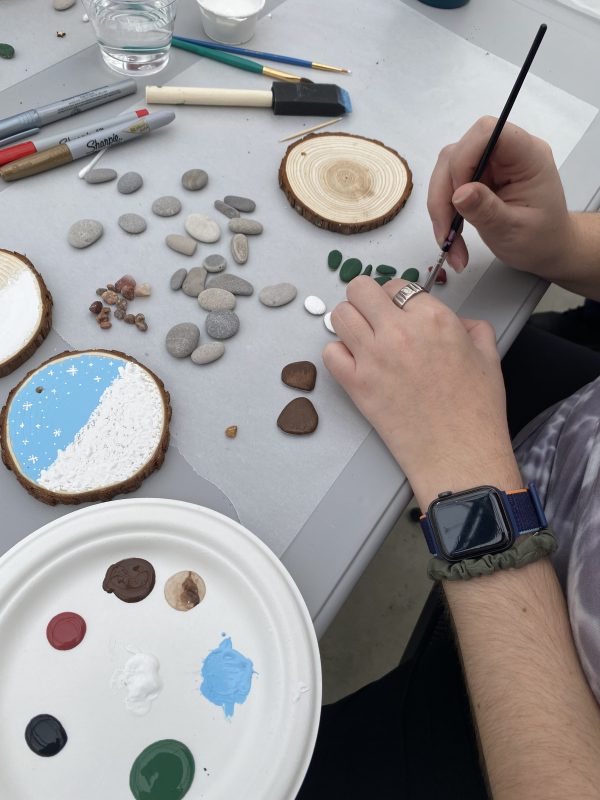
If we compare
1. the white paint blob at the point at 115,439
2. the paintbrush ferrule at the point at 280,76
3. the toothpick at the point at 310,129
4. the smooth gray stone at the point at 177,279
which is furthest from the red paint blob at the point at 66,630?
the paintbrush ferrule at the point at 280,76

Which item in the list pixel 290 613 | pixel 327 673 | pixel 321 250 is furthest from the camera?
pixel 327 673

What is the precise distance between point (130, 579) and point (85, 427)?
0.15 m

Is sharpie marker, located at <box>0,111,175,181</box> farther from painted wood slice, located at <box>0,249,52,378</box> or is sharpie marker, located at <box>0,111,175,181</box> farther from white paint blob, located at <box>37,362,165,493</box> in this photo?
white paint blob, located at <box>37,362,165,493</box>

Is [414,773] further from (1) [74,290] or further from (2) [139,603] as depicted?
(1) [74,290]

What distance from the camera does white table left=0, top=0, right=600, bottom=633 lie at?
1.79 feet

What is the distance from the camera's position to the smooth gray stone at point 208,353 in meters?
0.64

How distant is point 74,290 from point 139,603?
331mm

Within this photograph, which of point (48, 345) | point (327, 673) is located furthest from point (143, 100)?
point (327, 673)

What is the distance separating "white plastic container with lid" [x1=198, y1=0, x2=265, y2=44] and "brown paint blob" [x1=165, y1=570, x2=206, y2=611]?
72 cm

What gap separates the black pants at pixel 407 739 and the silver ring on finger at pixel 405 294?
383 millimetres

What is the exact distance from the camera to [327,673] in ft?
3.92

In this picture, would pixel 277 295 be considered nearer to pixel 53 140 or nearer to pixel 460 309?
pixel 460 309

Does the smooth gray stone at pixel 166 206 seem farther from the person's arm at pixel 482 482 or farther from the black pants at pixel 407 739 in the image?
the black pants at pixel 407 739

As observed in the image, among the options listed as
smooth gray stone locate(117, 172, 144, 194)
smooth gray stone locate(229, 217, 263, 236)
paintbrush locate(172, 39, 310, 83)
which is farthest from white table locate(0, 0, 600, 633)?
smooth gray stone locate(229, 217, 263, 236)
